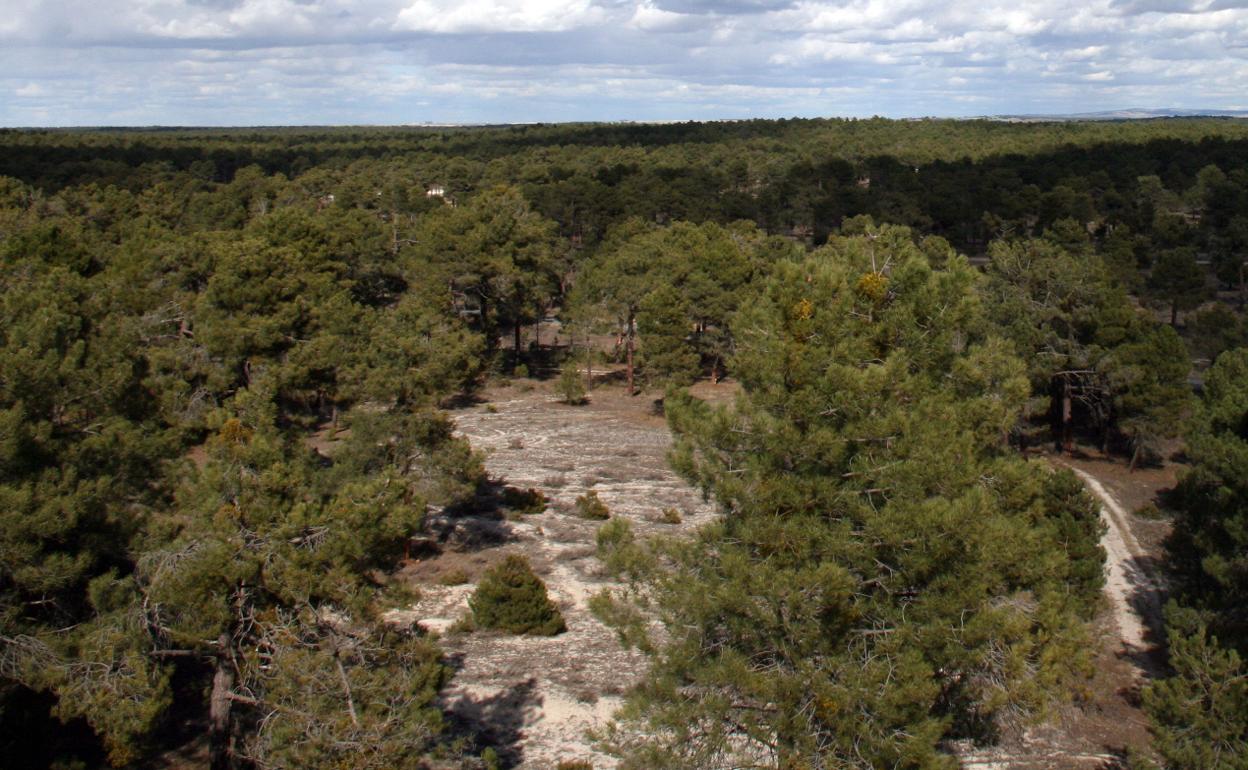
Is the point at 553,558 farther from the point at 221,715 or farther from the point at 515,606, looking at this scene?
the point at 221,715

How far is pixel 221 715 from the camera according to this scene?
12781mm

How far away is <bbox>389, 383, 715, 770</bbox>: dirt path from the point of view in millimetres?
16938

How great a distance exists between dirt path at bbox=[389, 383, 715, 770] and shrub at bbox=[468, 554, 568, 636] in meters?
0.26

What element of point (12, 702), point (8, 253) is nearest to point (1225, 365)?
point (12, 702)

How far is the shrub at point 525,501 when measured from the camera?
91.0 feet

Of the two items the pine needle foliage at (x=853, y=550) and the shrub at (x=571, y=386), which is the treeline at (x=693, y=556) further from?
the shrub at (x=571, y=386)

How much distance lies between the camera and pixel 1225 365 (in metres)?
23.5

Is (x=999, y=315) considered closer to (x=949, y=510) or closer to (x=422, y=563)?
(x=422, y=563)

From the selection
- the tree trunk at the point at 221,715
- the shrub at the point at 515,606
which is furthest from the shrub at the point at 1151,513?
the tree trunk at the point at 221,715

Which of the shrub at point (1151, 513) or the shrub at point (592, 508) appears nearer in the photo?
the shrub at point (592, 508)

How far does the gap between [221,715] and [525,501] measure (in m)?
15.4

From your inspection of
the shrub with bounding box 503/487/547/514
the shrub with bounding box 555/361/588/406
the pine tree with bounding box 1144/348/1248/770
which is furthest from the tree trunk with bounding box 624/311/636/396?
the pine tree with bounding box 1144/348/1248/770

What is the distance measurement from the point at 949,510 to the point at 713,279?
100 feet

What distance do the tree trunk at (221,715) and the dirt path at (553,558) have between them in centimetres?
437
